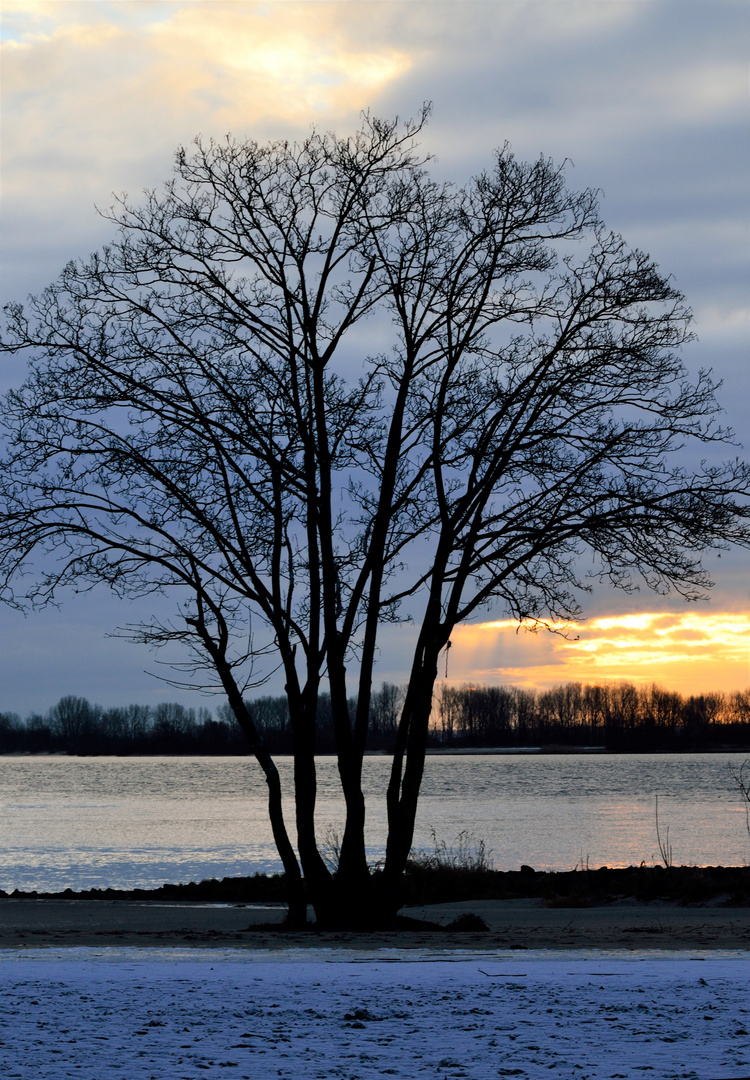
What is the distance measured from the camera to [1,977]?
7750mm

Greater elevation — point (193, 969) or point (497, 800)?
point (193, 969)

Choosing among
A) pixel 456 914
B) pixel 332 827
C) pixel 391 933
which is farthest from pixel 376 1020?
pixel 332 827

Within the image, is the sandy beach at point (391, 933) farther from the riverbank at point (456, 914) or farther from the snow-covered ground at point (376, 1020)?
the snow-covered ground at point (376, 1020)

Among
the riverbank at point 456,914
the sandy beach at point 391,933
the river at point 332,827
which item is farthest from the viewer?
the river at point 332,827

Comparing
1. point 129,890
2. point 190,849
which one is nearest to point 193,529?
point 129,890

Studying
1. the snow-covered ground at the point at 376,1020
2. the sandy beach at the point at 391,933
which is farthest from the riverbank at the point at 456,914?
the snow-covered ground at the point at 376,1020

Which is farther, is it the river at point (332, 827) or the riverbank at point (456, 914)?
the river at point (332, 827)

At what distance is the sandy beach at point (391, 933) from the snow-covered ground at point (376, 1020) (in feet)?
12.4

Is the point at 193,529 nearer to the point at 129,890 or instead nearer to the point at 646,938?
the point at 646,938

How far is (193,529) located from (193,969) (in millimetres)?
8787

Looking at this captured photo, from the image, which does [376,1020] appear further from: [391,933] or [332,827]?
[332,827]

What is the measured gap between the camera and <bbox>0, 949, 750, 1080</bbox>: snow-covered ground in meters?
5.59

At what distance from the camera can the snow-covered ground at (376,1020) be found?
5.59 metres

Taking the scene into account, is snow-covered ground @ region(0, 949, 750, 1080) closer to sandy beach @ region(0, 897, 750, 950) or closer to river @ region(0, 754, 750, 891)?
sandy beach @ region(0, 897, 750, 950)
